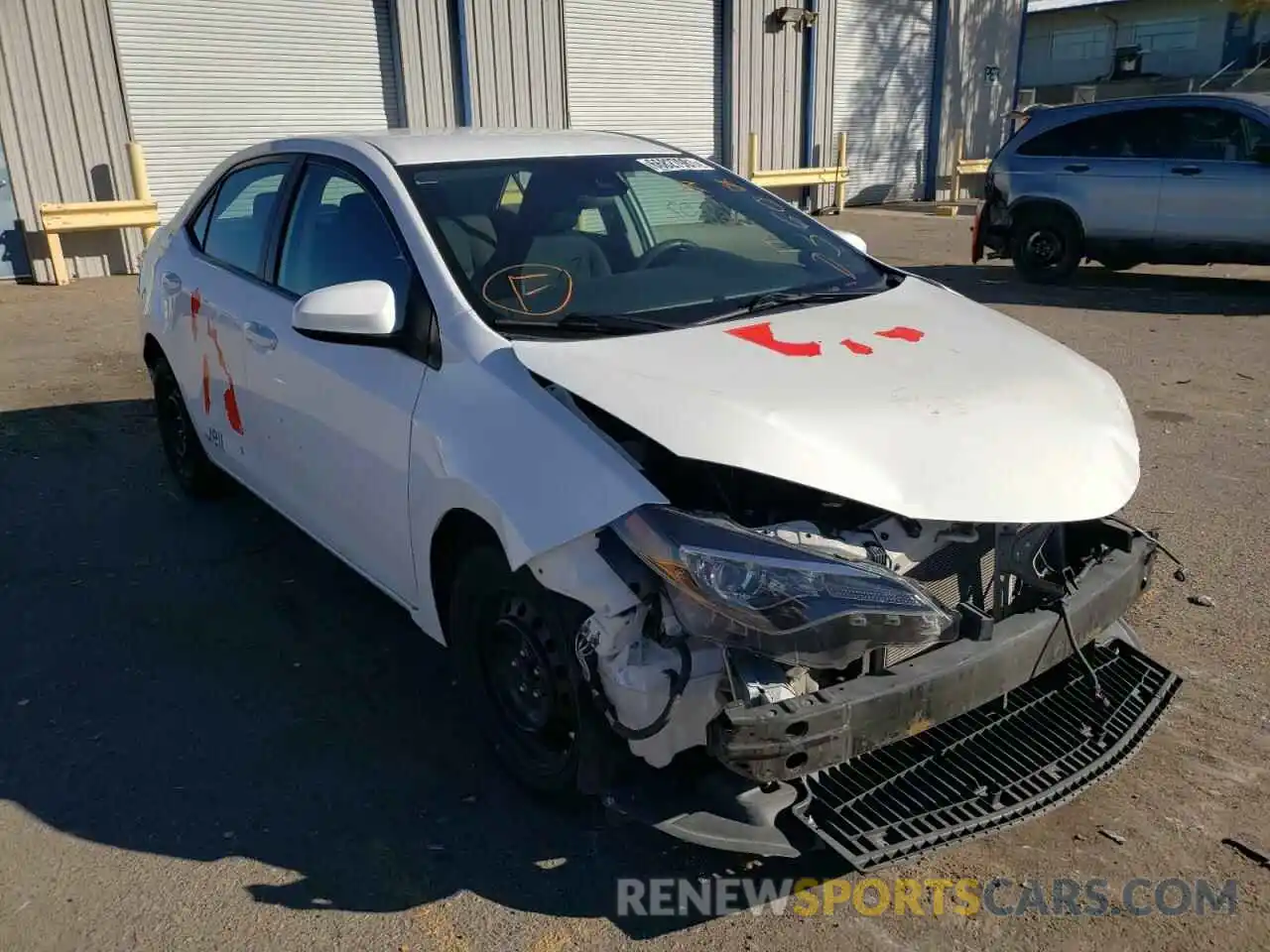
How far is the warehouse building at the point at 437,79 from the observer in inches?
469

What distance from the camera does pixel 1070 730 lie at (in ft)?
9.55

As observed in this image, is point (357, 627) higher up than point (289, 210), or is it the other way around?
point (289, 210)

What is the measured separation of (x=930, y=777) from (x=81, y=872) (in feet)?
7.25

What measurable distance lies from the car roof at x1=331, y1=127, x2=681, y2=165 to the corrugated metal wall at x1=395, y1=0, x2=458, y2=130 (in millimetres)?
10735

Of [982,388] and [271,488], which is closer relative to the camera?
[982,388]

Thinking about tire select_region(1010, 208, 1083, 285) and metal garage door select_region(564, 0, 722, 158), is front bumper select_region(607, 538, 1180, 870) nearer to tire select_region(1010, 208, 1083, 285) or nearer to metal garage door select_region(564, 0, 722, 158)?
tire select_region(1010, 208, 1083, 285)

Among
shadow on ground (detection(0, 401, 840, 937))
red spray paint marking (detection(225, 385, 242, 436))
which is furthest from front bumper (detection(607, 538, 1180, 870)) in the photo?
red spray paint marking (detection(225, 385, 242, 436))

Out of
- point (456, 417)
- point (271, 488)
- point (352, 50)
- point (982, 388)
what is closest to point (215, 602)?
point (271, 488)

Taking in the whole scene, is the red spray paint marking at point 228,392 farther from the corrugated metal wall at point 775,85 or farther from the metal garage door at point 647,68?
the corrugated metal wall at point 775,85

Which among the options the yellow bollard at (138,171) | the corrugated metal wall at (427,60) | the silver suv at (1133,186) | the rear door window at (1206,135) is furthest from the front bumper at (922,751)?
the corrugated metal wall at (427,60)

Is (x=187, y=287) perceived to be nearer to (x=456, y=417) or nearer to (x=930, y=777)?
(x=456, y=417)

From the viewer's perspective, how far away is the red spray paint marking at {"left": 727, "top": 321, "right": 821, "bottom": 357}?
2.91 metres

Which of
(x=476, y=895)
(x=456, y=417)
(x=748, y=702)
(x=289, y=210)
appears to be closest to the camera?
(x=748, y=702)

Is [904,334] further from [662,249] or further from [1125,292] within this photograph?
[1125,292]
